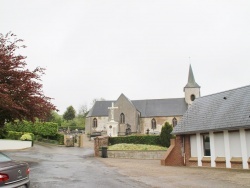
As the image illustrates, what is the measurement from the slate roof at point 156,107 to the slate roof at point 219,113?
1518 inches

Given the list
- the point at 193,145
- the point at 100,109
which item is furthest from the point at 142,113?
the point at 193,145

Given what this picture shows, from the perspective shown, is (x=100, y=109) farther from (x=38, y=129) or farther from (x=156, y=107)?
(x=38, y=129)

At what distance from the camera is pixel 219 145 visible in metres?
19.2

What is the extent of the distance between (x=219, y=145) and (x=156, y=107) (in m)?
45.3

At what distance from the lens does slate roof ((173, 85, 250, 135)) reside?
1841 cm

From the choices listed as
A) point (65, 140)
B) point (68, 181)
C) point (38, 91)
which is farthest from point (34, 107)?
point (65, 140)

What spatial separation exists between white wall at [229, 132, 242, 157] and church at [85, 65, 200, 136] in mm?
38258

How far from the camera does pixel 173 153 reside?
21422mm

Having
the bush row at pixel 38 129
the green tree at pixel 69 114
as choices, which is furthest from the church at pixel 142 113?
the bush row at pixel 38 129

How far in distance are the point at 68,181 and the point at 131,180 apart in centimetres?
265

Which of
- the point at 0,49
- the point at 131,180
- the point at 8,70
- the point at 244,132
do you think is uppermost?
the point at 0,49

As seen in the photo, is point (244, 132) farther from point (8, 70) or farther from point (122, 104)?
point (122, 104)

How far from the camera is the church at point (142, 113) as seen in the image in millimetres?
59781

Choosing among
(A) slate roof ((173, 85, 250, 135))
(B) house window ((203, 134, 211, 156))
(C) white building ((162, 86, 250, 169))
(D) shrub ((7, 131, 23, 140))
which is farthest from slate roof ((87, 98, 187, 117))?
(B) house window ((203, 134, 211, 156))
